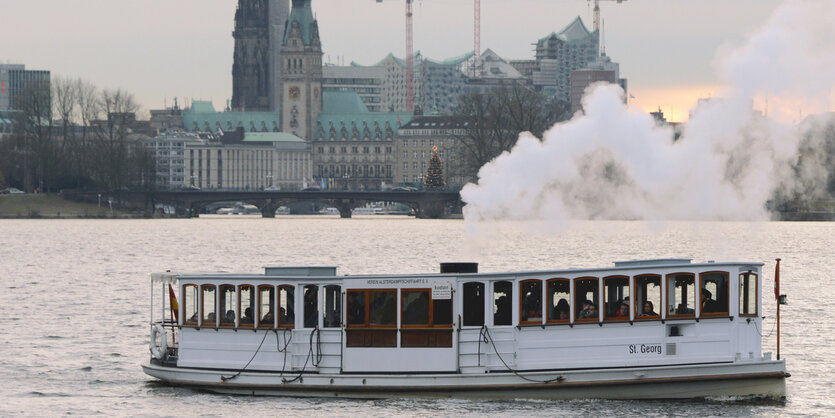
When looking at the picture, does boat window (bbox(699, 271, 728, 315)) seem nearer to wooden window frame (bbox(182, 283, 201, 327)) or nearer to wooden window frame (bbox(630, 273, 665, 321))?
wooden window frame (bbox(630, 273, 665, 321))

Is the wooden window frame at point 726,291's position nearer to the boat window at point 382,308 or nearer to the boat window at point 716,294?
the boat window at point 716,294

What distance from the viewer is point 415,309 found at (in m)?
39.2

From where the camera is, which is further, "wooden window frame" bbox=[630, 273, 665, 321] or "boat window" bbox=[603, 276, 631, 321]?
"boat window" bbox=[603, 276, 631, 321]

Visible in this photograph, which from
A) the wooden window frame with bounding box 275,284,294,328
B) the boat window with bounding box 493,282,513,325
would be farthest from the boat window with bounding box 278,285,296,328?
the boat window with bounding box 493,282,513,325

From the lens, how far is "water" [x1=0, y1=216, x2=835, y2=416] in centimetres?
Result: 3941

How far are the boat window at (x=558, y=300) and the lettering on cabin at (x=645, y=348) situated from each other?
1719mm

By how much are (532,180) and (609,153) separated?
261 cm

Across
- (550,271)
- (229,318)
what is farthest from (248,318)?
(550,271)

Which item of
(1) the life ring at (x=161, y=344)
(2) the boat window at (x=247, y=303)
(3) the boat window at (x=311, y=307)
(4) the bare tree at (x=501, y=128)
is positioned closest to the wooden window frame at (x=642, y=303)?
(3) the boat window at (x=311, y=307)

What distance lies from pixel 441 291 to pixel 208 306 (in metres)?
6.30

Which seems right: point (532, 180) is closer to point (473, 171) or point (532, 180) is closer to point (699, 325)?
point (699, 325)

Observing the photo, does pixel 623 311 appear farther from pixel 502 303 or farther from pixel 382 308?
pixel 382 308

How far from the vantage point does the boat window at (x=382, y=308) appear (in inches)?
1543

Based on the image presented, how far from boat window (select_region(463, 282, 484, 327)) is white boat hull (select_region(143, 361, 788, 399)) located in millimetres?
1359
